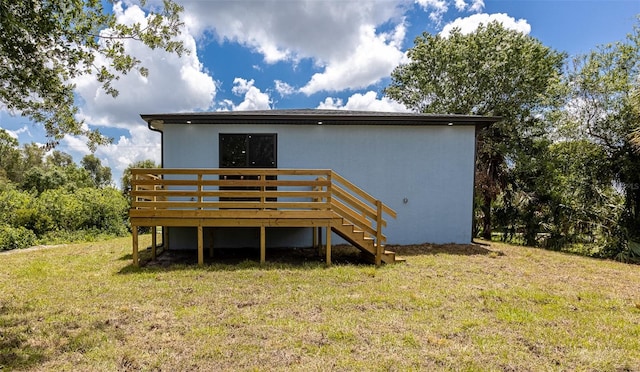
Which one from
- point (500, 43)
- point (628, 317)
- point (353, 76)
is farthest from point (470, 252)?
point (353, 76)

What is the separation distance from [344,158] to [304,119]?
1464mm

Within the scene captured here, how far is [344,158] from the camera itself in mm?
8625

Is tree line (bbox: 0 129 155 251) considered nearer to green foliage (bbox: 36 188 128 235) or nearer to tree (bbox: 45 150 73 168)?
green foliage (bbox: 36 188 128 235)

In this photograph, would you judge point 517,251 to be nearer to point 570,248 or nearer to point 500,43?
point 570,248

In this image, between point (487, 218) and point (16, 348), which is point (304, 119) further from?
point (487, 218)

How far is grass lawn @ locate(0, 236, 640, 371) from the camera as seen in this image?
3.02 m

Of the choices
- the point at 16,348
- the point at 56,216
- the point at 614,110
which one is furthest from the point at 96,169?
the point at 614,110

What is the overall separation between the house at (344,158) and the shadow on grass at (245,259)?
49cm

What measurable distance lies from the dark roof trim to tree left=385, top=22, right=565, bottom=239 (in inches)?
200

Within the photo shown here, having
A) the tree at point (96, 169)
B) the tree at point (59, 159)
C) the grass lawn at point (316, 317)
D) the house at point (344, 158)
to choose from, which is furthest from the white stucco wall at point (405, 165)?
the tree at point (96, 169)

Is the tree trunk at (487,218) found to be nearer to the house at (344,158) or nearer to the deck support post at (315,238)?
the house at (344,158)

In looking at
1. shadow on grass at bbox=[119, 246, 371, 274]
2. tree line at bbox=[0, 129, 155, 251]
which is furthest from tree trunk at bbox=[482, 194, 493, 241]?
tree line at bbox=[0, 129, 155, 251]

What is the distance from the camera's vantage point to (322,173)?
21.9 feet

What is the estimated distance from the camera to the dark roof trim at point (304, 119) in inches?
310
